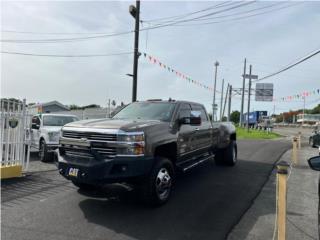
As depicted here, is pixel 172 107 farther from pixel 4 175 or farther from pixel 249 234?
pixel 4 175

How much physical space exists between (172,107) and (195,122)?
2.10 feet

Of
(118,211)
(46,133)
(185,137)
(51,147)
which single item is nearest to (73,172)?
(118,211)

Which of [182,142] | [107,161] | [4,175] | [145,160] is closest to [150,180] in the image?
[145,160]

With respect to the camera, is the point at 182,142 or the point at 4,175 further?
the point at 4,175

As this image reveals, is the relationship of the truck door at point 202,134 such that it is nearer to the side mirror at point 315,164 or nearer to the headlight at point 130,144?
the headlight at point 130,144

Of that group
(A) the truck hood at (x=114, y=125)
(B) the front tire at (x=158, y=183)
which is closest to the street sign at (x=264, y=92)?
(B) the front tire at (x=158, y=183)

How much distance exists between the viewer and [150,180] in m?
5.81

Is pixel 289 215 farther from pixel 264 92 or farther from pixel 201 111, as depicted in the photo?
pixel 264 92

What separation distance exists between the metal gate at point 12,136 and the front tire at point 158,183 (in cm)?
419

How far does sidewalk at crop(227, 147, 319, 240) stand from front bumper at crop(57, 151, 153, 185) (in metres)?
1.80

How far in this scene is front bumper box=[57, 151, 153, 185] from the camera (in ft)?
18.0

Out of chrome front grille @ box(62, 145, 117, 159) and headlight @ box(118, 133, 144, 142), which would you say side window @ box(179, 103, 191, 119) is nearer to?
headlight @ box(118, 133, 144, 142)

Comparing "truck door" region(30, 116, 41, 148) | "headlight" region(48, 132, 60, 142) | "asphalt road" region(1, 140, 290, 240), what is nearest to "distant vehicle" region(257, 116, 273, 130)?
"truck door" region(30, 116, 41, 148)

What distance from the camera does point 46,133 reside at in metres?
11.8
